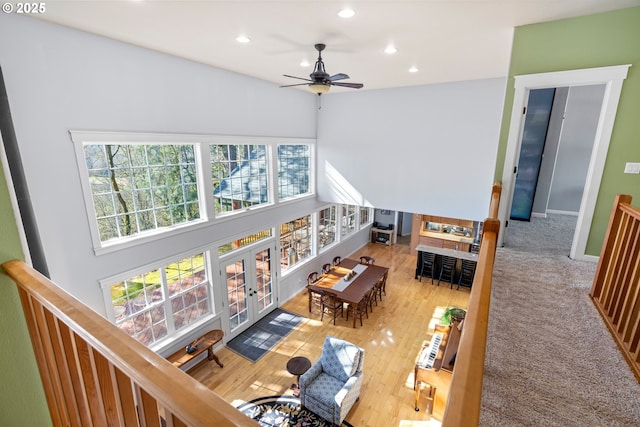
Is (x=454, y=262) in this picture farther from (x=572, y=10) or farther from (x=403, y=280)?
(x=572, y=10)

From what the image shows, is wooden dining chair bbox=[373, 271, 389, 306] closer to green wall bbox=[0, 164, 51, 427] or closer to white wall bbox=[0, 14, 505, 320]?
white wall bbox=[0, 14, 505, 320]

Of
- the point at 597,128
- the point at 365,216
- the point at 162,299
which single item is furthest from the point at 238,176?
the point at 365,216

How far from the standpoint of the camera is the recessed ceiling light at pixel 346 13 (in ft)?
9.58

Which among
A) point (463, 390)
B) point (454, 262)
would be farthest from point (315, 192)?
point (463, 390)

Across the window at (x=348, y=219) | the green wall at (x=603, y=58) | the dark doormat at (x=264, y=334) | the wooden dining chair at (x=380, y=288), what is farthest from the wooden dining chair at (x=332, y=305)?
the green wall at (x=603, y=58)

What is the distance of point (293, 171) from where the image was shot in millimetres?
7555

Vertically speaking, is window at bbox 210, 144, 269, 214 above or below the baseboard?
above

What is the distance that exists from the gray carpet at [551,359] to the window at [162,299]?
457 centimetres

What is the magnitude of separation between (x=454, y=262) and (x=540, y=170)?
4.33 meters

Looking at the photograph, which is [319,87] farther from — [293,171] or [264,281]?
[264,281]

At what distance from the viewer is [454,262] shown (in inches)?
344

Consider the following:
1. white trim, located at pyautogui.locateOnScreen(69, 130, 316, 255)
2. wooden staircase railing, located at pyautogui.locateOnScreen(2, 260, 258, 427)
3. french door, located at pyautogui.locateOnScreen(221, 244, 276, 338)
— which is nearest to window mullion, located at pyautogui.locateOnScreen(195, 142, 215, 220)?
white trim, located at pyautogui.locateOnScreen(69, 130, 316, 255)

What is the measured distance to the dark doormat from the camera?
238 inches

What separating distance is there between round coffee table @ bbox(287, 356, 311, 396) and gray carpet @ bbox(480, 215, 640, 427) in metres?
3.78
